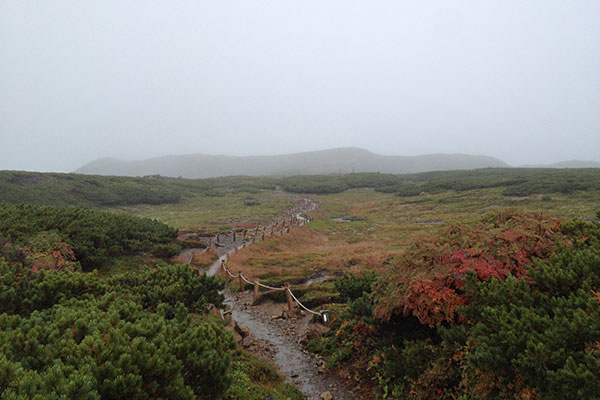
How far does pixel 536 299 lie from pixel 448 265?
171 cm

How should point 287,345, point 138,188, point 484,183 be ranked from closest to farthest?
point 287,345
point 138,188
point 484,183

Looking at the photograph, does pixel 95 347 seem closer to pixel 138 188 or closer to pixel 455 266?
pixel 455 266

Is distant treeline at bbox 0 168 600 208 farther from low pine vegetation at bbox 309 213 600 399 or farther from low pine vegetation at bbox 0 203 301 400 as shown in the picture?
low pine vegetation at bbox 309 213 600 399

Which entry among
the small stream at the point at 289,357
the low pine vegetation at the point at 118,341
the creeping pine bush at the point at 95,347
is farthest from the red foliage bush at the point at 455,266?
the creeping pine bush at the point at 95,347

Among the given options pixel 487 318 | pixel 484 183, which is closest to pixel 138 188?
pixel 487 318

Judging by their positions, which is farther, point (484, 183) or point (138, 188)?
point (484, 183)

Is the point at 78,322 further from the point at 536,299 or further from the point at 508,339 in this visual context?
the point at 536,299

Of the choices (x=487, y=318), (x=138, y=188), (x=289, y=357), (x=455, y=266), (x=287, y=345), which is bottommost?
(x=287, y=345)

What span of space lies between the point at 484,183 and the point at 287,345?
2797 inches

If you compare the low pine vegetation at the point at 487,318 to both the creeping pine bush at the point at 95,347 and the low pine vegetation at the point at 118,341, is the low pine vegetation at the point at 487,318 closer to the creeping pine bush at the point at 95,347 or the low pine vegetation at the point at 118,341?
the low pine vegetation at the point at 118,341

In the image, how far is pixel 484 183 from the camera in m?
68.9

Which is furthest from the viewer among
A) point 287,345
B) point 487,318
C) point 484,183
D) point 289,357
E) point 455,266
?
point 484,183

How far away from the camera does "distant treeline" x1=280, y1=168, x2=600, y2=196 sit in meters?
52.5

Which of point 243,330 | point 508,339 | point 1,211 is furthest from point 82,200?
point 508,339
